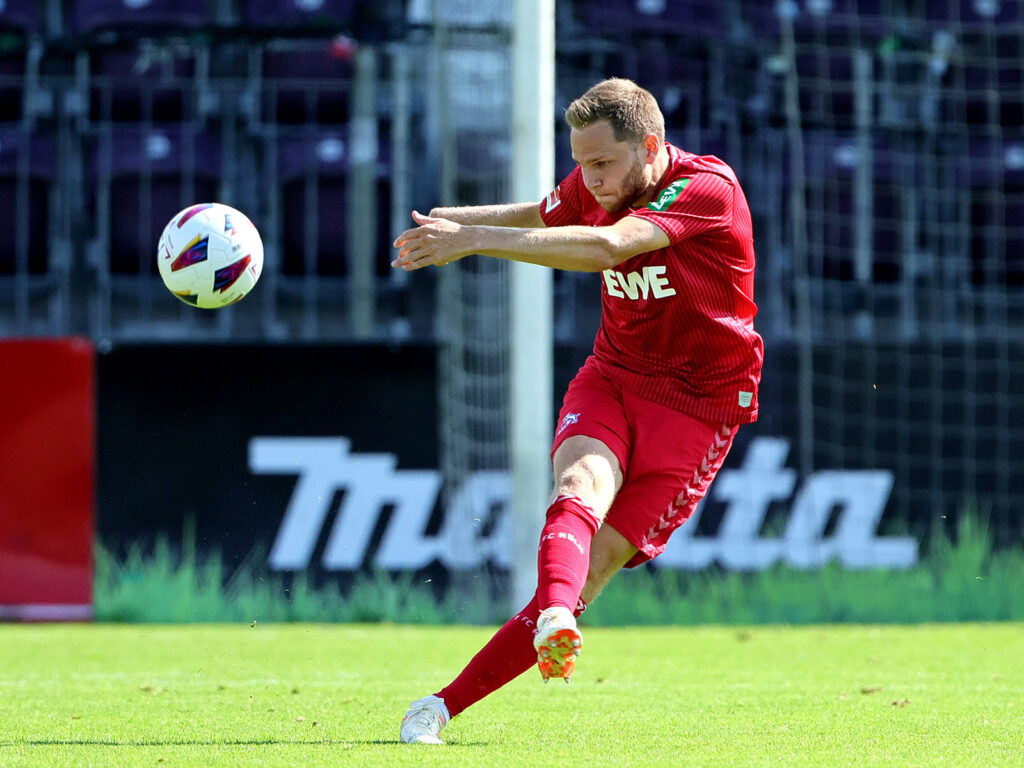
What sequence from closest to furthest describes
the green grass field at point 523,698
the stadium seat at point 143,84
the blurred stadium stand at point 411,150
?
the green grass field at point 523,698 < the blurred stadium stand at point 411,150 < the stadium seat at point 143,84

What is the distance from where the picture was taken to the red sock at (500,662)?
4.07m

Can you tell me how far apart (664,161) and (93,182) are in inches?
282

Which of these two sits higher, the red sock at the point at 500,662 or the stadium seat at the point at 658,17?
the stadium seat at the point at 658,17

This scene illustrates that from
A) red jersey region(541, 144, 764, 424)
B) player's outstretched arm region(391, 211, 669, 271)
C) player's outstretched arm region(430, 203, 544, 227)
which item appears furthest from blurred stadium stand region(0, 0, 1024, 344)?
player's outstretched arm region(391, 211, 669, 271)

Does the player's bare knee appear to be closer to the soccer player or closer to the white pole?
the soccer player

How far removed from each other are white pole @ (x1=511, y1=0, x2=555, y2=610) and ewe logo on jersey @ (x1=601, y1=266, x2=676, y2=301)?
388cm

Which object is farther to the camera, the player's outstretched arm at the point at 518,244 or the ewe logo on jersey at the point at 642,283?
the ewe logo on jersey at the point at 642,283

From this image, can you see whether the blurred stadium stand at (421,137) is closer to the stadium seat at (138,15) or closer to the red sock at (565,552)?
the stadium seat at (138,15)

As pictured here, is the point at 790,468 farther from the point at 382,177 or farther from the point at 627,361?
the point at 627,361

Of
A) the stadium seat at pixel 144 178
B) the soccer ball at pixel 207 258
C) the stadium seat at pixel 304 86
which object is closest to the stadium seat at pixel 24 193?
the stadium seat at pixel 144 178

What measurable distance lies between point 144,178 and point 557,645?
773 cm

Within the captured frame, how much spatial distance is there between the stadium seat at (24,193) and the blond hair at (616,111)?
289 inches

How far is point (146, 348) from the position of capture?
28.6ft

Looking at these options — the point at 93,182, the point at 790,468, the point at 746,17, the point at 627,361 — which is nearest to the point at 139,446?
the point at 93,182
